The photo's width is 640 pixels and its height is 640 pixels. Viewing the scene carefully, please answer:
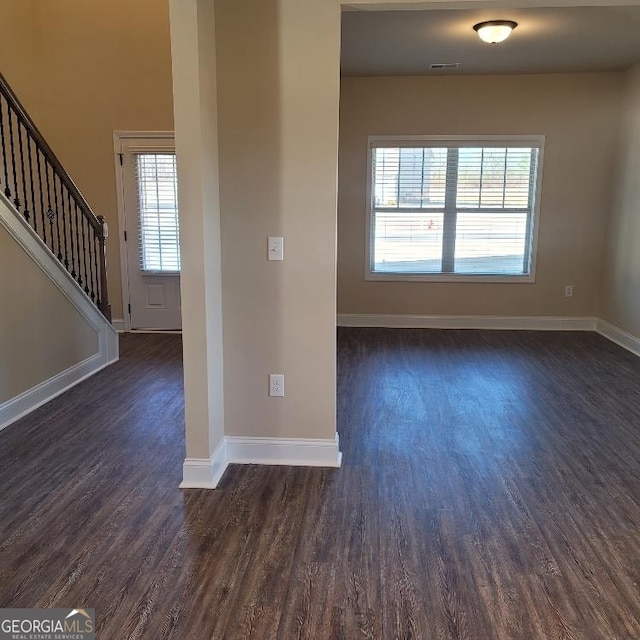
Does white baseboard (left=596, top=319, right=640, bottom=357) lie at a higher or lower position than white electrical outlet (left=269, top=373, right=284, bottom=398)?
lower

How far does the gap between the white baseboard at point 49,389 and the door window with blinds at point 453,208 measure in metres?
3.21

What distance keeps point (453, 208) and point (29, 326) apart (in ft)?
15.1

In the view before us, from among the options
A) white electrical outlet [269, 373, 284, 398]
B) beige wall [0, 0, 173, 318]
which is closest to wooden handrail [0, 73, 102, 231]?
beige wall [0, 0, 173, 318]

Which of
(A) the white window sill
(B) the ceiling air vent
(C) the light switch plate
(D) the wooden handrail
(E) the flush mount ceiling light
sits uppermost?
(B) the ceiling air vent

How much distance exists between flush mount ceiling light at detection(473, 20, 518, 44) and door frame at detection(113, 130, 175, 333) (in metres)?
3.27

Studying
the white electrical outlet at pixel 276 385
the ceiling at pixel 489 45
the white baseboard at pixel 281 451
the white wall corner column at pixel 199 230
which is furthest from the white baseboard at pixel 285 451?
the ceiling at pixel 489 45

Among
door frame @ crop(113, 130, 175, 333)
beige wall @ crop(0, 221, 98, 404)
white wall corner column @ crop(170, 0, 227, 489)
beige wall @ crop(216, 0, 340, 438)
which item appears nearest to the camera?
white wall corner column @ crop(170, 0, 227, 489)

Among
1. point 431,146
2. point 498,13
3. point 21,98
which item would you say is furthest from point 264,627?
point 21,98

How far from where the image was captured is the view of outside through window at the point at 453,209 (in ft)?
21.6

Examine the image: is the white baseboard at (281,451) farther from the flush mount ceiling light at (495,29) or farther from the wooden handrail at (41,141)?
the flush mount ceiling light at (495,29)

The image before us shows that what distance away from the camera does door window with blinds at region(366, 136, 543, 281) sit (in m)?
6.56

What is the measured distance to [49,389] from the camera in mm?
4285

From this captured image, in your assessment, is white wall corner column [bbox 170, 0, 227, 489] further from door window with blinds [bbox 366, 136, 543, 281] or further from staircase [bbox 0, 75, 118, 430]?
door window with blinds [bbox 366, 136, 543, 281]

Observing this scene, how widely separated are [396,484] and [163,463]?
1272 mm
